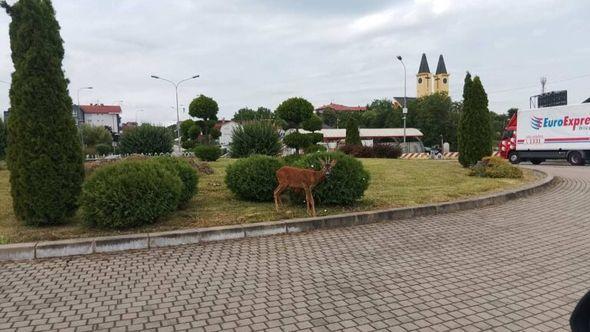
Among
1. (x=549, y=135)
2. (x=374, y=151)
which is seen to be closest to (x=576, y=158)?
(x=549, y=135)

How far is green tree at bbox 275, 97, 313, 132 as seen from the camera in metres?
14.5

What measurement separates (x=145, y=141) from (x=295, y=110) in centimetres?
1201

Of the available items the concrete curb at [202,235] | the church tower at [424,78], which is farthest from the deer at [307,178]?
the church tower at [424,78]

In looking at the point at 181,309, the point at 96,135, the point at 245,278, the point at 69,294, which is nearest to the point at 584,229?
the point at 245,278

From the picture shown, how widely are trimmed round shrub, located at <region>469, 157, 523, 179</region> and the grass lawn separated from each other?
431mm

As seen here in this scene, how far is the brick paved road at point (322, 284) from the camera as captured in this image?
400 cm

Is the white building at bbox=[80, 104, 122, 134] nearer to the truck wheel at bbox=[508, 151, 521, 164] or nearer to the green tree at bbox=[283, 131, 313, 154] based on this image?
the truck wheel at bbox=[508, 151, 521, 164]

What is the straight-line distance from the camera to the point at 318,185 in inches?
345

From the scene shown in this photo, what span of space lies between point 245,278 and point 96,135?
58566 millimetres

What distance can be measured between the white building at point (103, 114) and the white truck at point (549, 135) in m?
101

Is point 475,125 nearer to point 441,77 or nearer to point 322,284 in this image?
point 322,284

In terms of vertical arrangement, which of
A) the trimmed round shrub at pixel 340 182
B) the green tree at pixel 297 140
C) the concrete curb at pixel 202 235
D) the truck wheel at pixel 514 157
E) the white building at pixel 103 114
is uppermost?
the white building at pixel 103 114

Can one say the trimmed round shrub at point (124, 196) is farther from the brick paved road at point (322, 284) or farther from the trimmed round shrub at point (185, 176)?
the trimmed round shrub at point (185, 176)

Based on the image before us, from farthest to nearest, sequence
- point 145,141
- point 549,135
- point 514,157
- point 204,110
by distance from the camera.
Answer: point 514,157
point 549,135
point 145,141
point 204,110
